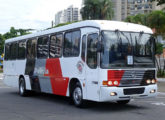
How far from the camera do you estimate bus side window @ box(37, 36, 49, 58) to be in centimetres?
1562

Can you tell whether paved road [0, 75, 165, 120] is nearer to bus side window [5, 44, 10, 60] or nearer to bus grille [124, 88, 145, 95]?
bus grille [124, 88, 145, 95]

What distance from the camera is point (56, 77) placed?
573 inches

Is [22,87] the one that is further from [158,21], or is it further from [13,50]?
[158,21]

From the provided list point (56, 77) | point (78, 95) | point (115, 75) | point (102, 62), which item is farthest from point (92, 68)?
point (56, 77)

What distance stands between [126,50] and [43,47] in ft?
17.3

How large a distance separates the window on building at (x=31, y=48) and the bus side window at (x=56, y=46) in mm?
2017

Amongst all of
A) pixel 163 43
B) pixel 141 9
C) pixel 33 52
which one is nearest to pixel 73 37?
pixel 33 52

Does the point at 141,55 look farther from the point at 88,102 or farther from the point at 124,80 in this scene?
the point at 88,102

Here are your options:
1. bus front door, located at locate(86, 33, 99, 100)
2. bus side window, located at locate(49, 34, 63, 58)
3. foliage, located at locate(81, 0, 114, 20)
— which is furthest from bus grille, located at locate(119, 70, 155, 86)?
foliage, located at locate(81, 0, 114, 20)

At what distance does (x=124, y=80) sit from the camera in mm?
11453

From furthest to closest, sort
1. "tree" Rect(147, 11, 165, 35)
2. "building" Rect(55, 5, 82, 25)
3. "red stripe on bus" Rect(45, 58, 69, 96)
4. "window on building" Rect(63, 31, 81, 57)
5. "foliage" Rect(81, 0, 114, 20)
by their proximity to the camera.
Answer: "building" Rect(55, 5, 82, 25), "foliage" Rect(81, 0, 114, 20), "tree" Rect(147, 11, 165, 35), "red stripe on bus" Rect(45, 58, 69, 96), "window on building" Rect(63, 31, 81, 57)

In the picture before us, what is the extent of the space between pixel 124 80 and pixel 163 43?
2367 centimetres

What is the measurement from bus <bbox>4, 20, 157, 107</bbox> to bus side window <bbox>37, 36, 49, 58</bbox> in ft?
2.05

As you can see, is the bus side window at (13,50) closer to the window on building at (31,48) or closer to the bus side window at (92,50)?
the window on building at (31,48)
